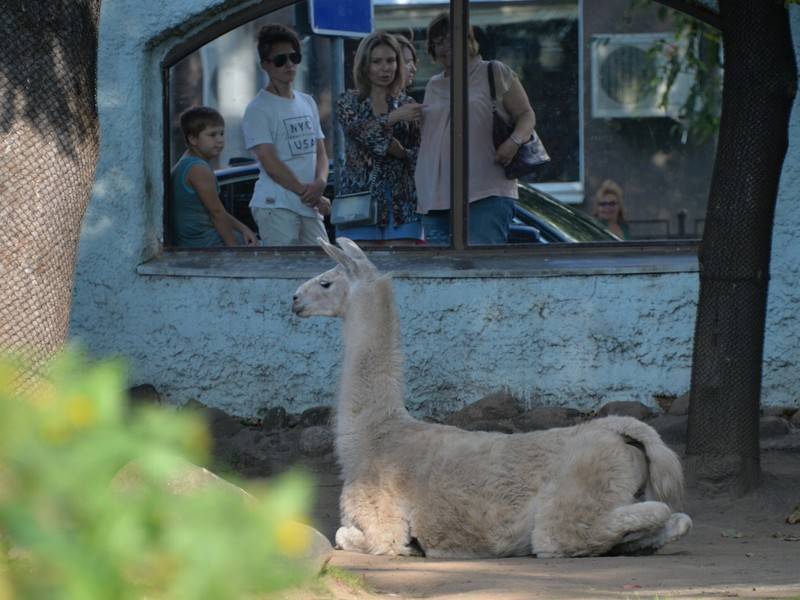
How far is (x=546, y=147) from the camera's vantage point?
9188 millimetres

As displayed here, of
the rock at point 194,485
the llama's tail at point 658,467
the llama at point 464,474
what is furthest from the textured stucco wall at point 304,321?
the rock at point 194,485

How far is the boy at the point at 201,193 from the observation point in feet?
30.4

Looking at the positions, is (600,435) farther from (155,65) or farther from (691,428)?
A: (155,65)

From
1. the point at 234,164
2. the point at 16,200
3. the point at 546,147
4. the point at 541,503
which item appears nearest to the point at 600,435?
the point at 541,503

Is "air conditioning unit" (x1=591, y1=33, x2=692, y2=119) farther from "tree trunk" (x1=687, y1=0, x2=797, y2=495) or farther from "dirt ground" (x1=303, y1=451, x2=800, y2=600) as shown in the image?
"dirt ground" (x1=303, y1=451, x2=800, y2=600)

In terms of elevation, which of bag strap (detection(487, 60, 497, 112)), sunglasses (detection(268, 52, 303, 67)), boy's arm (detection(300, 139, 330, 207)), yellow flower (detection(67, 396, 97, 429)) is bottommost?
yellow flower (detection(67, 396, 97, 429))

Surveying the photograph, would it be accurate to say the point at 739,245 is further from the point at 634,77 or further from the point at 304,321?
the point at 304,321

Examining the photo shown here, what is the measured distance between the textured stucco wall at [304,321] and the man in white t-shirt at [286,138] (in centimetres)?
53

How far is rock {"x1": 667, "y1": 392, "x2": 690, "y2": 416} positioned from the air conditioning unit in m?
2.12

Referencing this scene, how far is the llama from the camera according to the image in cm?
558

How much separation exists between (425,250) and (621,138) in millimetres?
1650

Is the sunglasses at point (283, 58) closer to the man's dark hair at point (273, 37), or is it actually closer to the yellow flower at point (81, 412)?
the man's dark hair at point (273, 37)

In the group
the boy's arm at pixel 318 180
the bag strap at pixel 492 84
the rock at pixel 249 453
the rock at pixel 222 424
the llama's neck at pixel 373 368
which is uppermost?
the bag strap at pixel 492 84

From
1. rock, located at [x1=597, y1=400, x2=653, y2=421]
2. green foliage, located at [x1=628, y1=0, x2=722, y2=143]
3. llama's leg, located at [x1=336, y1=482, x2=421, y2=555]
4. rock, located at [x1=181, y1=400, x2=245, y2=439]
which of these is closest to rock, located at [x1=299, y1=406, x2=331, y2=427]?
Answer: rock, located at [x1=181, y1=400, x2=245, y2=439]
